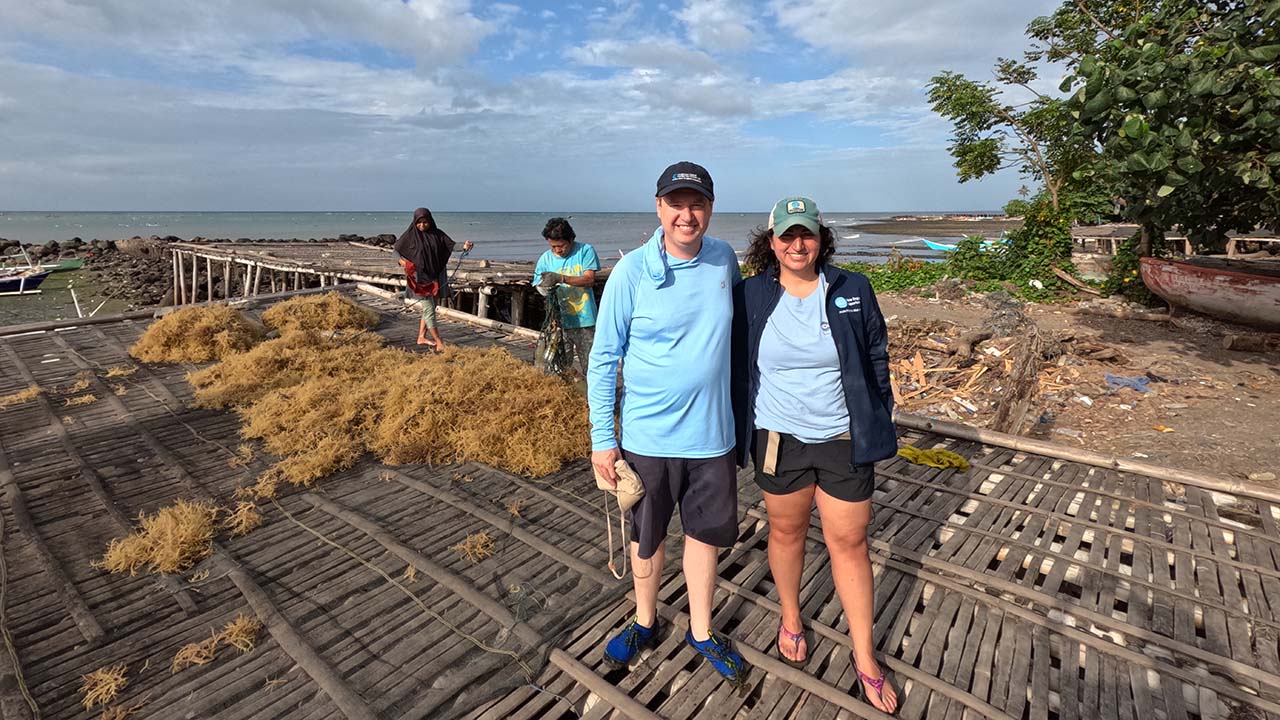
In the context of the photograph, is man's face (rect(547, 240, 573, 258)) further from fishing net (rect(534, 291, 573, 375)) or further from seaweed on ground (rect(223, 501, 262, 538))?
seaweed on ground (rect(223, 501, 262, 538))

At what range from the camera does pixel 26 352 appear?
23.9ft

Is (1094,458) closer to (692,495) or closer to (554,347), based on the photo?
(692,495)

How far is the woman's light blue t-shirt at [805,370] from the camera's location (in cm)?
222

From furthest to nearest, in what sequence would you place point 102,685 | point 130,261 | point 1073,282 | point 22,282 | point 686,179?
point 130,261 < point 22,282 < point 1073,282 < point 102,685 < point 686,179

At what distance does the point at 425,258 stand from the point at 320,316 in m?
2.48

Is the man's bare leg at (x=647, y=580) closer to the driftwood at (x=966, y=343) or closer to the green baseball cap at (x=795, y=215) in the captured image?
the green baseball cap at (x=795, y=215)

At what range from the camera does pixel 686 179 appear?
2125mm

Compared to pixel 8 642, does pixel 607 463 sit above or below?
above

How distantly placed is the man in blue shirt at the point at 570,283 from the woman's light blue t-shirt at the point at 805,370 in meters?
3.33

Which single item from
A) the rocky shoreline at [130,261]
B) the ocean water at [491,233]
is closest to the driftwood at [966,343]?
the ocean water at [491,233]

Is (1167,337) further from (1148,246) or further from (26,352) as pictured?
(26,352)

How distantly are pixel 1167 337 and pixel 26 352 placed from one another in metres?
18.9

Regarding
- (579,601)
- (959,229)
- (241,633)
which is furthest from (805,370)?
(959,229)

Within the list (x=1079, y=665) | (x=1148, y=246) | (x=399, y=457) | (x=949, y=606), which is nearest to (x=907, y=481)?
(x=949, y=606)
